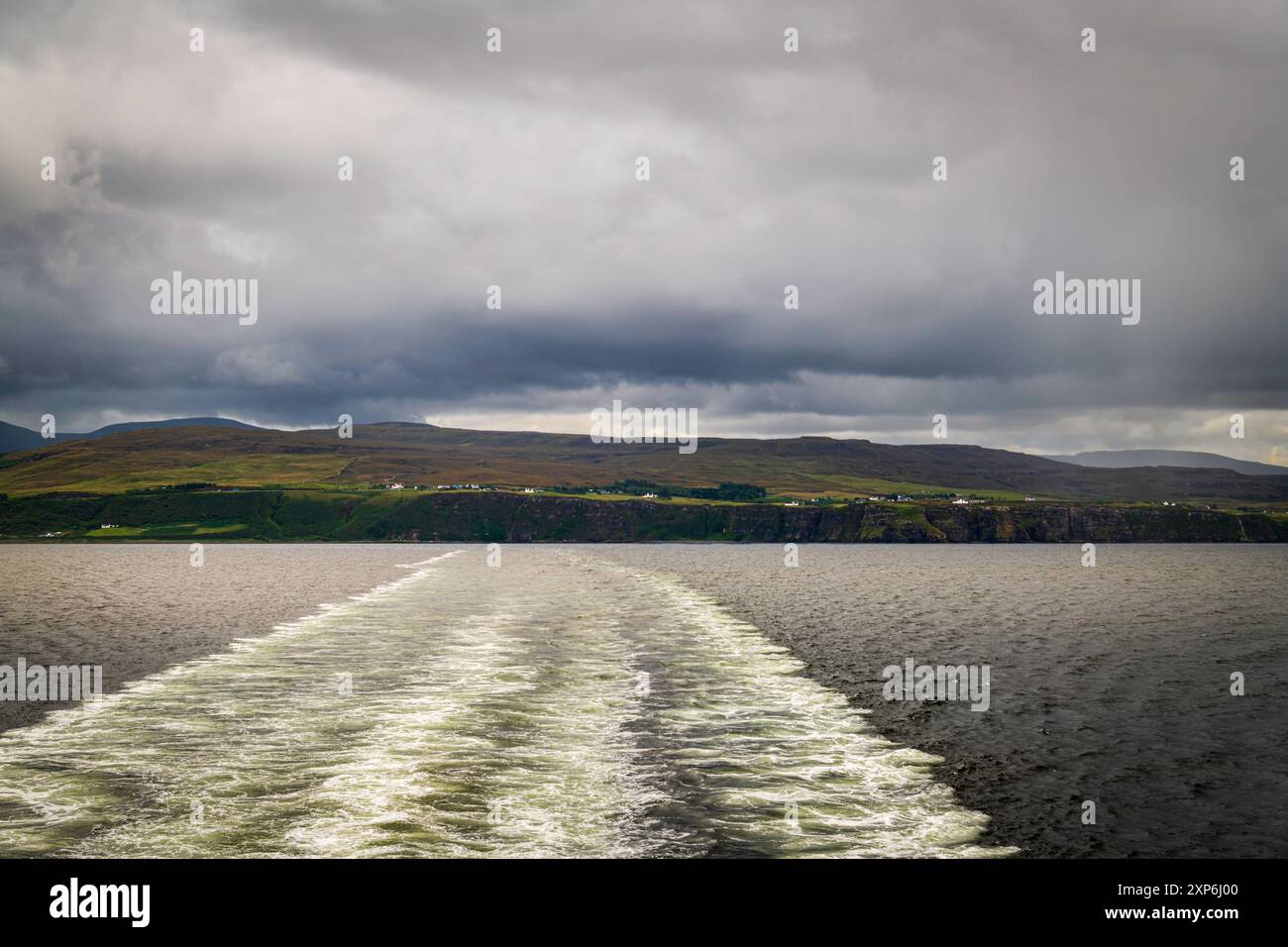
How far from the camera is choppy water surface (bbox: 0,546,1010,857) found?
18.1 metres

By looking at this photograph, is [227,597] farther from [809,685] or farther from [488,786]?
[488,786]

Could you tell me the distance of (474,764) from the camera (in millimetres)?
23875

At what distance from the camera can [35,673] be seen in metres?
38.8

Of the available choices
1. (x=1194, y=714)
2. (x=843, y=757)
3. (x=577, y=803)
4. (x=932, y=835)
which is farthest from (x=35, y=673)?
(x=1194, y=714)

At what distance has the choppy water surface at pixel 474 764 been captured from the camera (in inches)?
713

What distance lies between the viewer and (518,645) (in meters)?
47.5

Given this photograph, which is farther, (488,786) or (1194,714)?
(1194,714)

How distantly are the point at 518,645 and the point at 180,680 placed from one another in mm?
15385

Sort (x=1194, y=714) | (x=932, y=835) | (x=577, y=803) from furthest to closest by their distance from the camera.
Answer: (x=1194, y=714), (x=577, y=803), (x=932, y=835)
